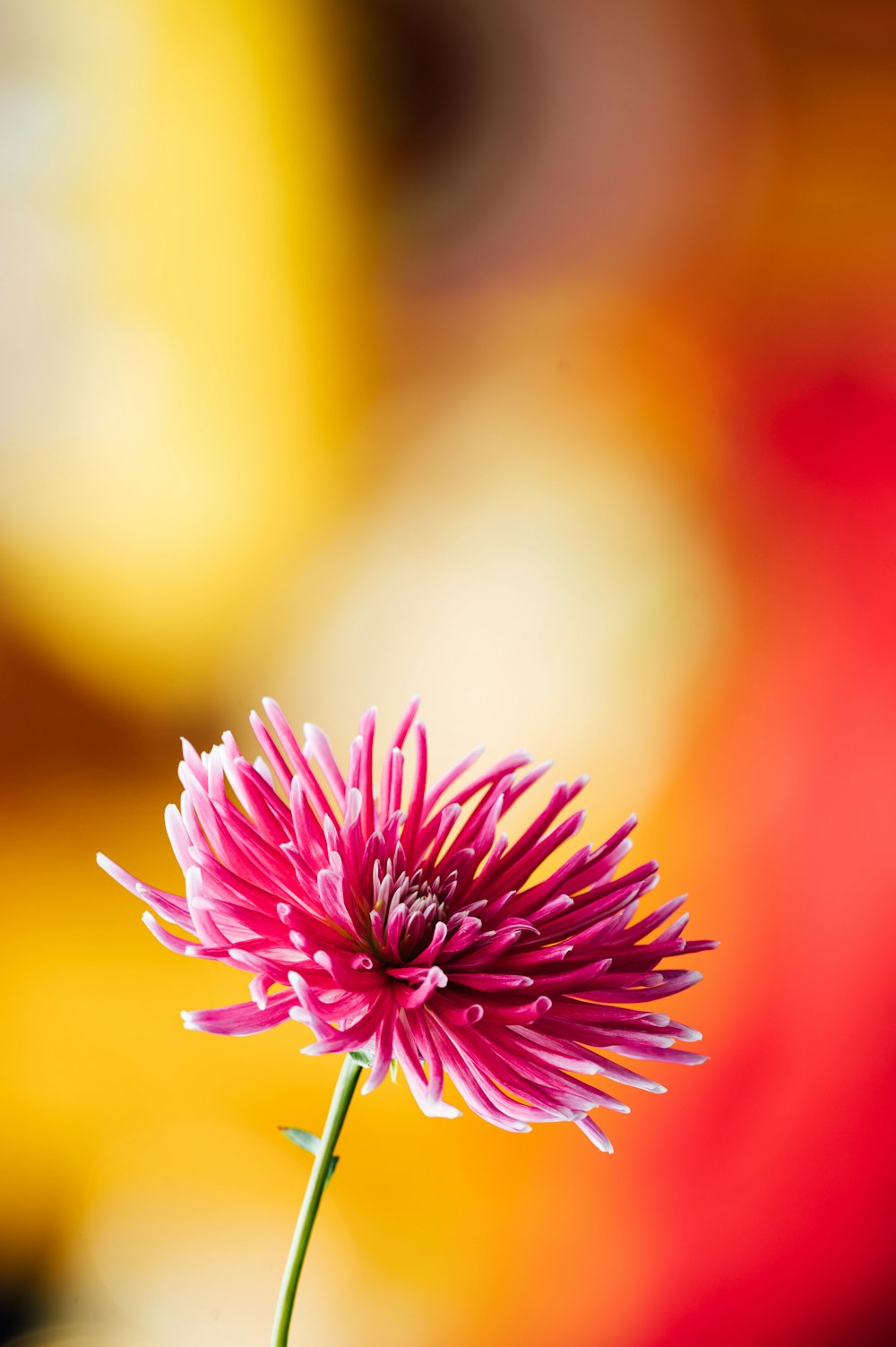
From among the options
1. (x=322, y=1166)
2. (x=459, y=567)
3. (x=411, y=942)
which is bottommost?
(x=322, y=1166)

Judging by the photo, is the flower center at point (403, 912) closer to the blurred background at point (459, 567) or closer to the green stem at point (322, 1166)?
the green stem at point (322, 1166)

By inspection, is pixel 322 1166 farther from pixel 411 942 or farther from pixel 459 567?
pixel 459 567

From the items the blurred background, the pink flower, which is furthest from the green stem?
the blurred background

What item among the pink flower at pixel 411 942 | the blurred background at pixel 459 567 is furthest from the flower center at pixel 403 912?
the blurred background at pixel 459 567

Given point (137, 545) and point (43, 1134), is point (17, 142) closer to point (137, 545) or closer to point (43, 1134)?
point (137, 545)

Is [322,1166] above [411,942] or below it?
below

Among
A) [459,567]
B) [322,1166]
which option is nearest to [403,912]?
[322,1166]

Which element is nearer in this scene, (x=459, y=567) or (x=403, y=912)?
(x=403, y=912)
